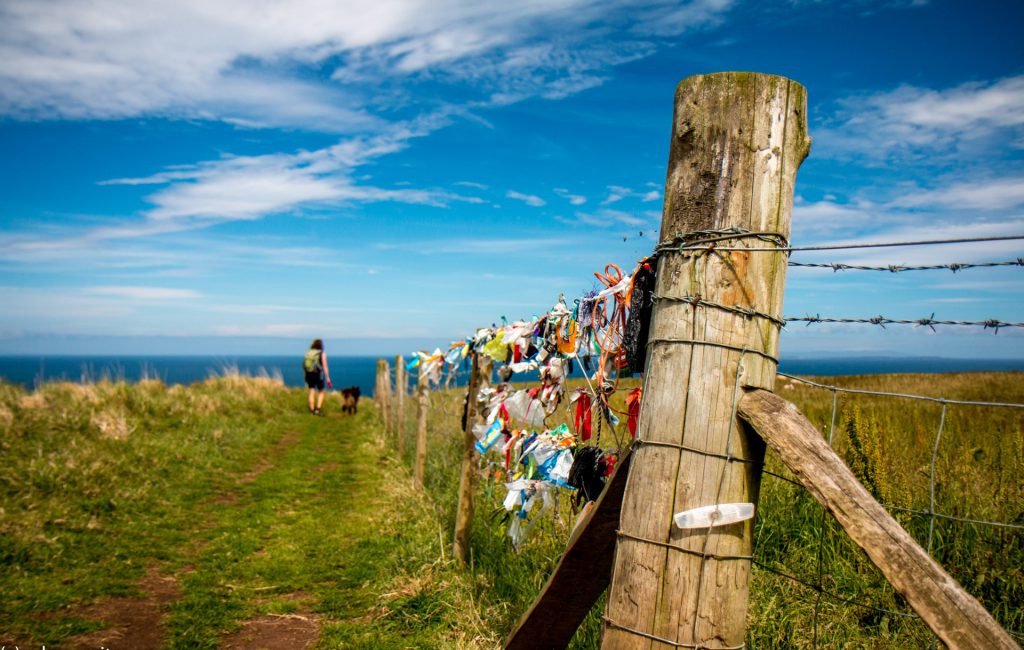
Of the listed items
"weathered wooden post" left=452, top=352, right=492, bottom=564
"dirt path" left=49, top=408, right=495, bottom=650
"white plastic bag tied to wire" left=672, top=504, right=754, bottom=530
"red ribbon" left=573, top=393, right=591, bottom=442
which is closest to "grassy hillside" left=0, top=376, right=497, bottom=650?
"dirt path" left=49, top=408, right=495, bottom=650

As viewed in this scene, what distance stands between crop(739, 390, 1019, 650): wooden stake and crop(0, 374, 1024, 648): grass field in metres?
0.72

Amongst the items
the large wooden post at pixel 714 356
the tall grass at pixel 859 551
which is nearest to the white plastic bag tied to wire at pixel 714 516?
the large wooden post at pixel 714 356

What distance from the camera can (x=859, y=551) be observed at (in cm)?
356

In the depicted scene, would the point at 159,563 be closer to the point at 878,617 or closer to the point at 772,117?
the point at 878,617

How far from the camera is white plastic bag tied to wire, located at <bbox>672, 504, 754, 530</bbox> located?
162cm

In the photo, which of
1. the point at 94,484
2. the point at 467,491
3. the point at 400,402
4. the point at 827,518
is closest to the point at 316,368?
the point at 400,402

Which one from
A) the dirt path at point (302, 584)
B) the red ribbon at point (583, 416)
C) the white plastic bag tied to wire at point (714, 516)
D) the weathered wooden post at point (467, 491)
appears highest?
the red ribbon at point (583, 416)

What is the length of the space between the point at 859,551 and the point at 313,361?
40.8ft

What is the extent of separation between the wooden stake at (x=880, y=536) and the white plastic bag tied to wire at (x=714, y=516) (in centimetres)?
21

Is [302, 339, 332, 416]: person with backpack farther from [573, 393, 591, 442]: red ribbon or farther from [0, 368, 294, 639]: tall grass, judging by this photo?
[573, 393, 591, 442]: red ribbon

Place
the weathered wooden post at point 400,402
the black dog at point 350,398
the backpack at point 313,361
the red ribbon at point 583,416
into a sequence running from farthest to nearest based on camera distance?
the black dog at point 350,398 < the backpack at point 313,361 < the weathered wooden post at point 400,402 < the red ribbon at point 583,416

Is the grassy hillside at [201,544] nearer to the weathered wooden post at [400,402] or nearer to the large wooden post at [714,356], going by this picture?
the weathered wooden post at [400,402]

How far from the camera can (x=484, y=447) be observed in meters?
3.92

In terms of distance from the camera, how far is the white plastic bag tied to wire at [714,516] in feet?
5.33
